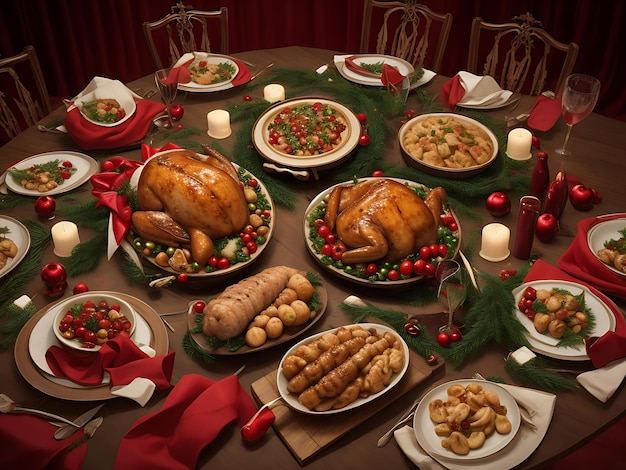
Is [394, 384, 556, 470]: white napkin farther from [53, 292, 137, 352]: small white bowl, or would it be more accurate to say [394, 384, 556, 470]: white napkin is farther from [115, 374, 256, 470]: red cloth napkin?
[53, 292, 137, 352]: small white bowl

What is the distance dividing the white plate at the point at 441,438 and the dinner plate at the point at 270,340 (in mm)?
462

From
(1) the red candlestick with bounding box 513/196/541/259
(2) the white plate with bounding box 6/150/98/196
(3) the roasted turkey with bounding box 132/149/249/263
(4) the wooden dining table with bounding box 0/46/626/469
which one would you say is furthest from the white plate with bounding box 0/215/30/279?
(1) the red candlestick with bounding box 513/196/541/259

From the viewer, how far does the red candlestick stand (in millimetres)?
2424

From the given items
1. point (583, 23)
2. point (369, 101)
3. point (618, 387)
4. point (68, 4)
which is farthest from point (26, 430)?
point (583, 23)

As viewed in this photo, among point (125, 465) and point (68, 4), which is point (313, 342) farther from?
point (68, 4)

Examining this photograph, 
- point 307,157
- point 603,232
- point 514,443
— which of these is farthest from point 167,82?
point 514,443

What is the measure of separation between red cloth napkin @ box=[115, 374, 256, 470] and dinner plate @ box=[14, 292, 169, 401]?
0.20 m

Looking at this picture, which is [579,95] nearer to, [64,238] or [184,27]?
[64,238]

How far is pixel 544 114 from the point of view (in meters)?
3.10

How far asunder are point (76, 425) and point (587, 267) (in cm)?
174

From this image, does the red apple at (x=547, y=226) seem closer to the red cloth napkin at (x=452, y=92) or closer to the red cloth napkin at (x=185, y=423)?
the red cloth napkin at (x=452, y=92)

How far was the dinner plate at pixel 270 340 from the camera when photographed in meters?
2.16

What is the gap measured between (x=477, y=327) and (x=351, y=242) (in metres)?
0.53

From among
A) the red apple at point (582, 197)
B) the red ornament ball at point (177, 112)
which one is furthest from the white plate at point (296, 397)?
the red ornament ball at point (177, 112)
